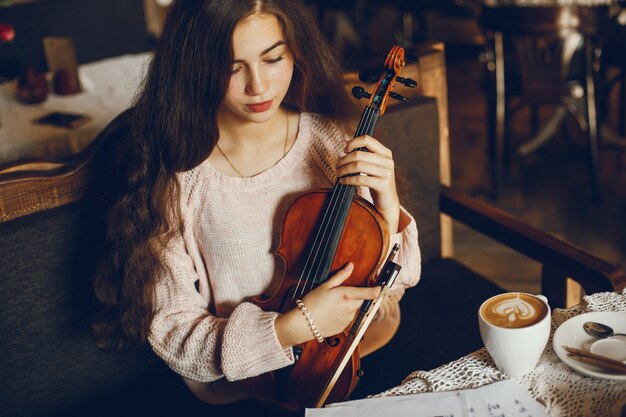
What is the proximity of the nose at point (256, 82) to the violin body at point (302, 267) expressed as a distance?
19 centimetres

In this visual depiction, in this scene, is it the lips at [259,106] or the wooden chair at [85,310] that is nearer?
the lips at [259,106]

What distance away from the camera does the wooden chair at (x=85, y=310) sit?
117 cm

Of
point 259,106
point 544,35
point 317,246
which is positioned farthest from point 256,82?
point 544,35

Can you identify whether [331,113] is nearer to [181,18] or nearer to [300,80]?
[300,80]

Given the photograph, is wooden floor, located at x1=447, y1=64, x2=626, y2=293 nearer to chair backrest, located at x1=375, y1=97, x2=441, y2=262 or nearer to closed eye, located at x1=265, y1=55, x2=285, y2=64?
chair backrest, located at x1=375, y1=97, x2=441, y2=262

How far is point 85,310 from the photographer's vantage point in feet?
4.15

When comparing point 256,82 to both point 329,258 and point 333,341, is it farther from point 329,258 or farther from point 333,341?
point 333,341

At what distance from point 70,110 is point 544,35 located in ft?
5.88

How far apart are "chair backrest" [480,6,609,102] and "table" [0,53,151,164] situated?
1441 millimetres

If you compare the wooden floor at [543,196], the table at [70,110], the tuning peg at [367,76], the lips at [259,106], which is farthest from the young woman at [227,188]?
the wooden floor at [543,196]

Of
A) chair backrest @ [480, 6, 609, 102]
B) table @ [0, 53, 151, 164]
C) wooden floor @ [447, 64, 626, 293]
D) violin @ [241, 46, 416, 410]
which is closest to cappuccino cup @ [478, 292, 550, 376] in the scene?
violin @ [241, 46, 416, 410]

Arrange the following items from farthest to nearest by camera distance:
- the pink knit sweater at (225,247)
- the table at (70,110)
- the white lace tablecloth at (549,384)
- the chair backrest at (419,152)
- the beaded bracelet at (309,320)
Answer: the table at (70,110)
the chair backrest at (419,152)
the pink knit sweater at (225,247)
the beaded bracelet at (309,320)
the white lace tablecloth at (549,384)

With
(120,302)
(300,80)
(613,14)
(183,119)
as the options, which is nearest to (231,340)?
(120,302)

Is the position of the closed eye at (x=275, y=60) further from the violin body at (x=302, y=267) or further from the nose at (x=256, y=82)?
the violin body at (x=302, y=267)
